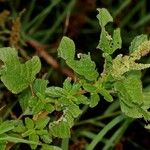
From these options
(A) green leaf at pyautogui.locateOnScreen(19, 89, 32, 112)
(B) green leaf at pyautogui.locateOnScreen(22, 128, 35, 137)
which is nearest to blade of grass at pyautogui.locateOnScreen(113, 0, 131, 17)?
(A) green leaf at pyautogui.locateOnScreen(19, 89, 32, 112)

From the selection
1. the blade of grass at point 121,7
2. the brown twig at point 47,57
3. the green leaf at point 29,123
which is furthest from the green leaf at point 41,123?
the blade of grass at point 121,7

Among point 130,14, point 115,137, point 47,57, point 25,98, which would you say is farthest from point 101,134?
point 130,14

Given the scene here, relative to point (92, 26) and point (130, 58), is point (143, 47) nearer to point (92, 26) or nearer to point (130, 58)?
point (130, 58)

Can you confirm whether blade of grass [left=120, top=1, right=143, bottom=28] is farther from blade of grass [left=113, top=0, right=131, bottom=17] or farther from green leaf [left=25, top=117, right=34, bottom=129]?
green leaf [left=25, top=117, right=34, bottom=129]

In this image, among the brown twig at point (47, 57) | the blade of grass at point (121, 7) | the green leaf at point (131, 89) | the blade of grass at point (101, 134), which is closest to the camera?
the green leaf at point (131, 89)

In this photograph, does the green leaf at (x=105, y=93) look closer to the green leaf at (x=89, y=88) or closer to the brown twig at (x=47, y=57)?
the green leaf at (x=89, y=88)

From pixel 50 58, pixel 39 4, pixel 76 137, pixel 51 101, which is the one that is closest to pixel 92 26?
pixel 39 4
